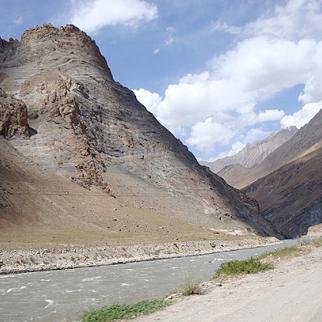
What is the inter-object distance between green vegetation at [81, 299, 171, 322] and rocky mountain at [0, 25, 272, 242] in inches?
2037

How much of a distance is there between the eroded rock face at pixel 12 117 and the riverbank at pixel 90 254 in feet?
126

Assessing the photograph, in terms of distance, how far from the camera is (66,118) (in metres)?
96.8

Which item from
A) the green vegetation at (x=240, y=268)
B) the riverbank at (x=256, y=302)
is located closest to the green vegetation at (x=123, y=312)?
the riverbank at (x=256, y=302)

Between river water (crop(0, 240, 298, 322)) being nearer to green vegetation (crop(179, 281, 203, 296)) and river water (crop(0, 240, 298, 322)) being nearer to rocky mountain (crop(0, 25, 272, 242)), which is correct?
green vegetation (crop(179, 281, 203, 296))

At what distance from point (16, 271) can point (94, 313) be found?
94.7 feet

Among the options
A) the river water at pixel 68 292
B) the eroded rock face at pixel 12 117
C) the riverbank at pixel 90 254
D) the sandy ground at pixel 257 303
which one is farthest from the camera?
the eroded rock face at pixel 12 117

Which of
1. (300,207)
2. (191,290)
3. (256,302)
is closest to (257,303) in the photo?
(256,302)

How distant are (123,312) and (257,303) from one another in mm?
3897

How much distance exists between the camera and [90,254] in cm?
5144

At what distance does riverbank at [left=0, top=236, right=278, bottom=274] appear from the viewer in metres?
43.7

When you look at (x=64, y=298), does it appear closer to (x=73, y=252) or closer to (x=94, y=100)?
(x=73, y=252)

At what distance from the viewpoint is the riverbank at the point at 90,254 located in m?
43.7

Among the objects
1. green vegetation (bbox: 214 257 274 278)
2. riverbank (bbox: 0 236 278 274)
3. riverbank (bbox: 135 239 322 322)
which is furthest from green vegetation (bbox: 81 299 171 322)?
riverbank (bbox: 0 236 278 274)

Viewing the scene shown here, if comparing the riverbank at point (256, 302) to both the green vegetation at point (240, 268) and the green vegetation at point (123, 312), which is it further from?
the green vegetation at point (240, 268)
